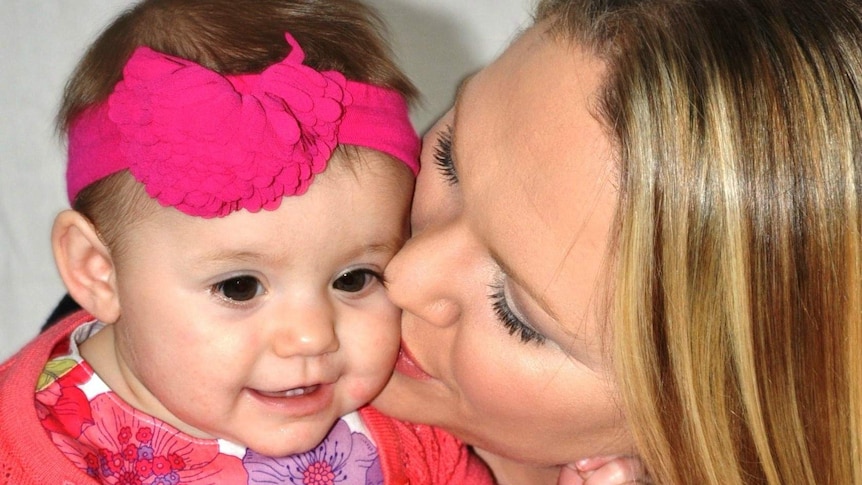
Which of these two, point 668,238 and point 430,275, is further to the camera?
point 430,275

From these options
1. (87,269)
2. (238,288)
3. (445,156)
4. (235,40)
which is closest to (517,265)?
(445,156)

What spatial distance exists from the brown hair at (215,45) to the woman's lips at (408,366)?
339 millimetres

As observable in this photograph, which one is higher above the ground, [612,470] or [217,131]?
[217,131]

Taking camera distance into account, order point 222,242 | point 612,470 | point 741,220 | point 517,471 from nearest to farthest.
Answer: point 741,220 → point 222,242 → point 612,470 → point 517,471

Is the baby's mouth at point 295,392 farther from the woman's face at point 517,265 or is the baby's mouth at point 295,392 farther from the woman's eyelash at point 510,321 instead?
the woman's eyelash at point 510,321

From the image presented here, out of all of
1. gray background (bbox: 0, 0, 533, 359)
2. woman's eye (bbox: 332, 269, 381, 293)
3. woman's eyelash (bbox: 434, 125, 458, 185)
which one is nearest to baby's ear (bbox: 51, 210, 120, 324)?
woman's eye (bbox: 332, 269, 381, 293)

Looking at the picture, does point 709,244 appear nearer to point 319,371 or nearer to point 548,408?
point 548,408

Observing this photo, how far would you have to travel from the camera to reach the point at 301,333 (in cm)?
121

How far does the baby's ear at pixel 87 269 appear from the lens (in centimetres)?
127

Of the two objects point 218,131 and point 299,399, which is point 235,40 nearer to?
point 218,131

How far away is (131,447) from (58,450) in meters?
0.09

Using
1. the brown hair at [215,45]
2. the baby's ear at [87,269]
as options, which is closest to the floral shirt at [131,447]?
the baby's ear at [87,269]

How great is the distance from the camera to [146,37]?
4.12 ft

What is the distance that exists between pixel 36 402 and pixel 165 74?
1.50 feet
